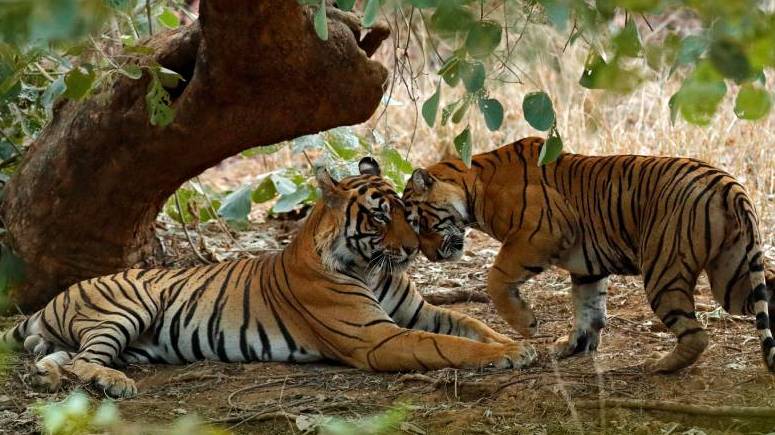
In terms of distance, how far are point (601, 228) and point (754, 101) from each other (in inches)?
125

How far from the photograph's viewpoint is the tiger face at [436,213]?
4832 mm

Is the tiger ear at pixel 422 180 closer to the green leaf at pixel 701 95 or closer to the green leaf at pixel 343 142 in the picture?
the green leaf at pixel 343 142

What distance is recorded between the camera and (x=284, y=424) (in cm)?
400

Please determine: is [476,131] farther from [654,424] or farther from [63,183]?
[654,424]

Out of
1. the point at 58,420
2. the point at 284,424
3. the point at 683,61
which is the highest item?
the point at 683,61

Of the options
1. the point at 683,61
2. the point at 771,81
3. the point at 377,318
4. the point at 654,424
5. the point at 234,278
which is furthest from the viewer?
the point at 771,81

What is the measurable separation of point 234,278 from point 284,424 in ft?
4.95

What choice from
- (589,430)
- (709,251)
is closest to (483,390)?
(589,430)

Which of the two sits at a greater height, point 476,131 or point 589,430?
point 476,131

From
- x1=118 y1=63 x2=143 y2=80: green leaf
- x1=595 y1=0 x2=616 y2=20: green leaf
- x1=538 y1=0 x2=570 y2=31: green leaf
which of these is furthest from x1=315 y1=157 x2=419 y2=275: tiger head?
x1=595 y1=0 x2=616 y2=20: green leaf

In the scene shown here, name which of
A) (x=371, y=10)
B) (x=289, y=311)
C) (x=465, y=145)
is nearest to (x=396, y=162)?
(x=289, y=311)

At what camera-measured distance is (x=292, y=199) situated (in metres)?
7.05

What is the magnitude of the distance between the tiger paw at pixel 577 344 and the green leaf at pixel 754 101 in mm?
3312

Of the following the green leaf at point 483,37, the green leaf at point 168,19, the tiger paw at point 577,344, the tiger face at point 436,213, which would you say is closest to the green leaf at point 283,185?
the green leaf at point 168,19
